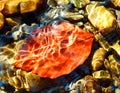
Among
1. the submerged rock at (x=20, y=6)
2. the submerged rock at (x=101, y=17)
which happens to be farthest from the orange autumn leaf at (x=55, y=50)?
the submerged rock at (x=20, y=6)

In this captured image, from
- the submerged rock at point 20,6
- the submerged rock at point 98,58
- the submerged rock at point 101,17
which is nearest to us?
the submerged rock at point 98,58

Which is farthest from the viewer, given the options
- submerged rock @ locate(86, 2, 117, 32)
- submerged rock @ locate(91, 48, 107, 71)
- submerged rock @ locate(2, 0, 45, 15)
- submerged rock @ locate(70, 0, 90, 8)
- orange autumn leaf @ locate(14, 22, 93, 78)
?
submerged rock @ locate(70, 0, 90, 8)

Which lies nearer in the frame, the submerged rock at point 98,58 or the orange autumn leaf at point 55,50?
the orange autumn leaf at point 55,50

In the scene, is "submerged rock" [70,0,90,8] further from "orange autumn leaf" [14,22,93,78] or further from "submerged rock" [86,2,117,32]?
"orange autumn leaf" [14,22,93,78]

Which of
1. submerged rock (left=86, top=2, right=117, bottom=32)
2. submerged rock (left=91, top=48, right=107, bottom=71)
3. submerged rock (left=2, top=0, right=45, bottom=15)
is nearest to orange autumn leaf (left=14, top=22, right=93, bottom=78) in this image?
submerged rock (left=91, top=48, right=107, bottom=71)

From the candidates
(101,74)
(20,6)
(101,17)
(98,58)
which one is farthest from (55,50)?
(20,6)

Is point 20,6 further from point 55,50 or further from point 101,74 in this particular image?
point 101,74

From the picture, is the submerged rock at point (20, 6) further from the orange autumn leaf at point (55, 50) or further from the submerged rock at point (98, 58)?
the submerged rock at point (98, 58)

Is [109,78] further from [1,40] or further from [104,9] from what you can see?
[1,40]
